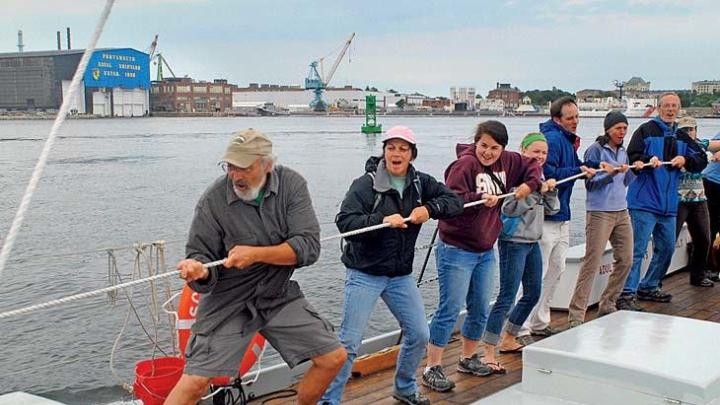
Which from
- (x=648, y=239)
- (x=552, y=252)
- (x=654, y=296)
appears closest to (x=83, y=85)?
(x=654, y=296)

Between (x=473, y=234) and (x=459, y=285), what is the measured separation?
26 cm

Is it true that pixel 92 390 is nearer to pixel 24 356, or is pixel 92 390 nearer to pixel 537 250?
pixel 24 356

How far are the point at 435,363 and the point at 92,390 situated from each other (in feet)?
19.3

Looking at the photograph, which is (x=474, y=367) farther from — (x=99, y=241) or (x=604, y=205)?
(x=99, y=241)

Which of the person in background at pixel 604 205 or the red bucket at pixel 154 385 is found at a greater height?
the person in background at pixel 604 205

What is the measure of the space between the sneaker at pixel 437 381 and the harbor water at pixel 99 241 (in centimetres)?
128

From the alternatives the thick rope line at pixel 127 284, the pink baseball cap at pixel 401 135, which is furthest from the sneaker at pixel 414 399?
the pink baseball cap at pixel 401 135

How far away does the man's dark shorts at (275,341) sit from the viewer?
288cm

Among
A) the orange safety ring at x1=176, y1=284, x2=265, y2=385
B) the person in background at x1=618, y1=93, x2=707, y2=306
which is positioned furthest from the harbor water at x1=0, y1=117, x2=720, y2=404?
the person in background at x1=618, y1=93, x2=707, y2=306

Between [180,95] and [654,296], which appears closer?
[654,296]

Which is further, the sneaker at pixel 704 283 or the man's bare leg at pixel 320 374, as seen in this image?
the sneaker at pixel 704 283

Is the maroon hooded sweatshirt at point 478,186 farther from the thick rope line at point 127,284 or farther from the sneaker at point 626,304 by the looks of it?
the sneaker at point 626,304

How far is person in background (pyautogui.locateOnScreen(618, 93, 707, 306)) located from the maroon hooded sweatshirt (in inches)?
56.4

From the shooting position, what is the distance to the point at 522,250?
4230mm
